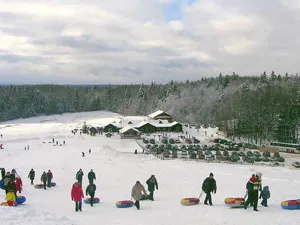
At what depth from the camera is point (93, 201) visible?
54.6ft

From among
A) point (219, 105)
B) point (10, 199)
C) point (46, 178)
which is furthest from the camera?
point (219, 105)

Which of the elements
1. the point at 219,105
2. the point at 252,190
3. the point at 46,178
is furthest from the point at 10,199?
the point at 219,105

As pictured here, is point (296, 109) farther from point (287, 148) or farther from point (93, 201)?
point (93, 201)

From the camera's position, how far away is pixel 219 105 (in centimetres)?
11300

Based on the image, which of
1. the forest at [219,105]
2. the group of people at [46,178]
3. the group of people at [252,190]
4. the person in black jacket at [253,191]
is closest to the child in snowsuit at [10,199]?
the group of people at [46,178]

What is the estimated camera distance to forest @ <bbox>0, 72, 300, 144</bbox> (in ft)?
234

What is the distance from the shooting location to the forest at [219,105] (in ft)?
234

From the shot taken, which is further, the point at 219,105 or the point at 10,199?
the point at 219,105

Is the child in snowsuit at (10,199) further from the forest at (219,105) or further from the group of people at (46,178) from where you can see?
the forest at (219,105)

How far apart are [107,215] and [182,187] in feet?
30.4

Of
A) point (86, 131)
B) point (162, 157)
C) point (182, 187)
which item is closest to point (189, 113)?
point (86, 131)

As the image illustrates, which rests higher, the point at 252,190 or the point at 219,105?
the point at 219,105

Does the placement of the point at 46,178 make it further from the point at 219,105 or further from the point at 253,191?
the point at 219,105

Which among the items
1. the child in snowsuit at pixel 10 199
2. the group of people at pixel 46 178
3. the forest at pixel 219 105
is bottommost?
the group of people at pixel 46 178
